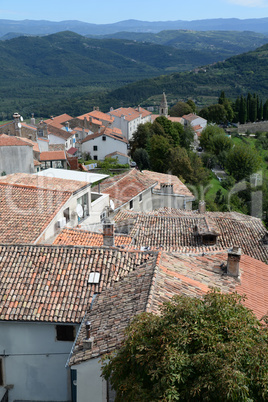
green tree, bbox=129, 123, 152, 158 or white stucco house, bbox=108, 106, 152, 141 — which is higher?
green tree, bbox=129, 123, 152, 158

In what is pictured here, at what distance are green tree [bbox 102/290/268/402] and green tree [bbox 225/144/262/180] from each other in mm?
48568

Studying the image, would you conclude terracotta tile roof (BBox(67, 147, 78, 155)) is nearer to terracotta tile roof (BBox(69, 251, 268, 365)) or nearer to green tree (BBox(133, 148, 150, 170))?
green tree (BBox(133, 148, 150, 170))

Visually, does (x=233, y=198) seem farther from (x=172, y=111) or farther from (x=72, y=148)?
Result: (x=172, y=111)

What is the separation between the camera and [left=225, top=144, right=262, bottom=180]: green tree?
54.5m

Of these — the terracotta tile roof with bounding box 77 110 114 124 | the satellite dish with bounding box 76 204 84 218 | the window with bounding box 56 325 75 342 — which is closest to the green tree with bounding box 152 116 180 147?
the terracotta tile roof with bounding box 77 110 114 124

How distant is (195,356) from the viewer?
21.0 feet

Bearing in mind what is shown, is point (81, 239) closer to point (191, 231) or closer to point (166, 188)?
point (191, 231)

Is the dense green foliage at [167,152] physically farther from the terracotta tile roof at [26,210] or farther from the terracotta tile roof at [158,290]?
the terracotta tile roof at [158,290]

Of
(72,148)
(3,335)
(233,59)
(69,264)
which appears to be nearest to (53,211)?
(69,264)

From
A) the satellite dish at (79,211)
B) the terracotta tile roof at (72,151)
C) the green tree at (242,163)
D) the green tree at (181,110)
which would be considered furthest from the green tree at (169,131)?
the satellite dish at (79,211)

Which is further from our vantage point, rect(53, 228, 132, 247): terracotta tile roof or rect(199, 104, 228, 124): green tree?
rect(199, 104, 228, 124): green tree

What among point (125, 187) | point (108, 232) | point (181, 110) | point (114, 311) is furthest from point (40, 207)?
point (181, 110)

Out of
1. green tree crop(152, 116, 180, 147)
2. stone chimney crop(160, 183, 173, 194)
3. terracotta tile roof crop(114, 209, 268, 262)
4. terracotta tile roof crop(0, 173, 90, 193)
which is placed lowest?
green tree crop(152, 116, 180, 147)

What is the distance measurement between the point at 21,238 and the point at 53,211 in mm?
2080
